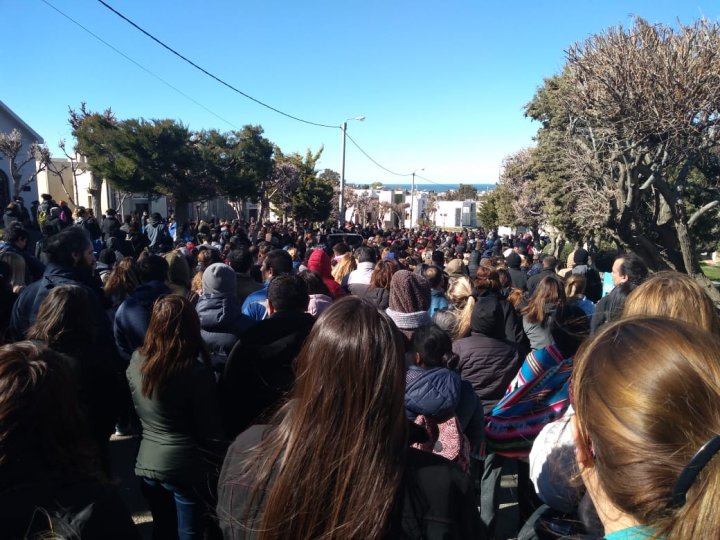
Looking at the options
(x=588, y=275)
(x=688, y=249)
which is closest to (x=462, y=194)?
(x=688, y=249)

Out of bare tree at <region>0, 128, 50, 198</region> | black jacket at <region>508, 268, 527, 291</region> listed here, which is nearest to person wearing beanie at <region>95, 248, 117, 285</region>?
black jacket at <region>508, 268, 527, 291</region>

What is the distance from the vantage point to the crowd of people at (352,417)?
1025mm

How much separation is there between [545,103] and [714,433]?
22561 millimetres

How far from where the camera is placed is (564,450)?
5.72 ft

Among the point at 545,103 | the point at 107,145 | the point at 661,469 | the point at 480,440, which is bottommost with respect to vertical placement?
the point at 480,440

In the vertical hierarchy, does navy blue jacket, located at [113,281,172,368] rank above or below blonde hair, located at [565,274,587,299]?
below

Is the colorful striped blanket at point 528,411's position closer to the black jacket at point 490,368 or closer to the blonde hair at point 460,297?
the black jacket at point 490,368

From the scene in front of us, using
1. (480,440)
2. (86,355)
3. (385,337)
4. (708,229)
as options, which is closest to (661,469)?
(385,337)

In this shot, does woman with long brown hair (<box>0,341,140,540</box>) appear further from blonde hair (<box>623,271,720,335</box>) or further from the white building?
the white building

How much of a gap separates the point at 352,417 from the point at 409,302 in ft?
7.90

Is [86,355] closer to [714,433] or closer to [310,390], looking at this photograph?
[310,390]

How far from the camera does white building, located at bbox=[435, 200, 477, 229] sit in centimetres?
7881

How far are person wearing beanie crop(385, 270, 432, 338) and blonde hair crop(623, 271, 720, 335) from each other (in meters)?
1.55

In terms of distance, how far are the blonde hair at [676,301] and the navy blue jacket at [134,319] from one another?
3.08 metres
